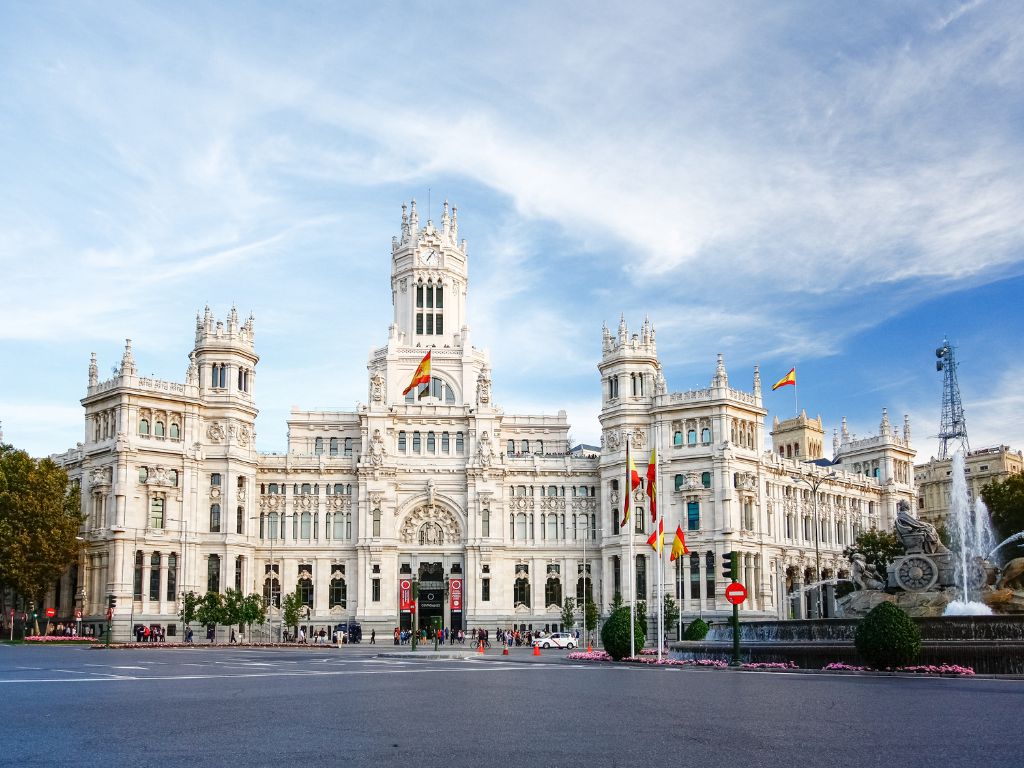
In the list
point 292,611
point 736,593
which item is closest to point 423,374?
point 292,611

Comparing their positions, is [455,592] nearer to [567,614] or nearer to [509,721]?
[567,614]

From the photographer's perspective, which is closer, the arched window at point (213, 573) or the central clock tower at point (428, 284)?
the arched window at point (213, 573)

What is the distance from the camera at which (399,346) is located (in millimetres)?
114688

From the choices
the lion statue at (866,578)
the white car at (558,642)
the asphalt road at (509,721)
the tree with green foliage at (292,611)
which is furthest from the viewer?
the tree with green foliage at (292,611)

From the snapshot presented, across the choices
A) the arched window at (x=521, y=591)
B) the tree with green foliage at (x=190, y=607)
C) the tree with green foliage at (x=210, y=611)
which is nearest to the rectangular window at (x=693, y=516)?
the arched window at (x=521, y=591)

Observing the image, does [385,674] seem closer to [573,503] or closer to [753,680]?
[753,680]

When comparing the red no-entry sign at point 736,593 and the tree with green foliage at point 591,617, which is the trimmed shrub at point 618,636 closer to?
the red no-entry sign at point 736,593

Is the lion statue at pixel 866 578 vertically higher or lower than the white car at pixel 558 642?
higher

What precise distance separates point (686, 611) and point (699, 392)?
64.7 feet

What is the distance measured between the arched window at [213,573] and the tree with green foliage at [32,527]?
37.0ft

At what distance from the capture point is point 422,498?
10806 centimetres

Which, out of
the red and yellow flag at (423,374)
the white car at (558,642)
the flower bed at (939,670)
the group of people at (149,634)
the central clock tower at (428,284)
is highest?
the central clock tower at (428,284)

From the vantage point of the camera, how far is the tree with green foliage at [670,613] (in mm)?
94125

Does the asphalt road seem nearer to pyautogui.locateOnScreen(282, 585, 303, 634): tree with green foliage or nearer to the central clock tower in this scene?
pyautogui.locateOnScreen(282, 585, 303, 634): tree with green foliage
